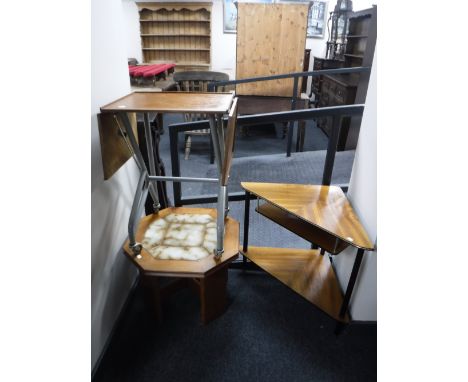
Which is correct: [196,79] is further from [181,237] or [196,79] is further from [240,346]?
[240,346]

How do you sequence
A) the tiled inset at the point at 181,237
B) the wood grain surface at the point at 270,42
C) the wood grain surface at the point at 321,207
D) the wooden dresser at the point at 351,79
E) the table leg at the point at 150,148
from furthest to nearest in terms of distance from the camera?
the wood grain surface at the point at 270,42 → the wooden dresser at the point at 351,79 → the table leg at the point at 150,148 → the tiled inset at the point at 181,237 → the wood grain surface at the point at 321,207

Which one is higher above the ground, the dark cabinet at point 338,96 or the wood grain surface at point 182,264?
the dark cabinet at point 338,96

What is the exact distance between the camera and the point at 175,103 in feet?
4.31

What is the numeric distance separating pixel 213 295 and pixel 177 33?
6917mm

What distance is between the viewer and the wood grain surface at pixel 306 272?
174 cm

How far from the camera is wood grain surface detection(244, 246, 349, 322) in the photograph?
5.72 ft

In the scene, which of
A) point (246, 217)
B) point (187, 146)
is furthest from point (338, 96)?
point (246, 217)

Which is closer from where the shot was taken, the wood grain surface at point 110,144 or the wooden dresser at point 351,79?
the wood grain surface at point 110,144

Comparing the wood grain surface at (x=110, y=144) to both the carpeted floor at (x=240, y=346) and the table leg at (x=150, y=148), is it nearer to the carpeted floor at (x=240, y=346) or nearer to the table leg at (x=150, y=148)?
the table leg at (x=150, y=148)

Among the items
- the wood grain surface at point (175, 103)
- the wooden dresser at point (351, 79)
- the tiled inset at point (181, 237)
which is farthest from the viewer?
the wooden dresser at point (351, 79)

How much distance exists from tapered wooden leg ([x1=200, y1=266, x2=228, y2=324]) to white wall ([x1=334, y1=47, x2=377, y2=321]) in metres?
0.73

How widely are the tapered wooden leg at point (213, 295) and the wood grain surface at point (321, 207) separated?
1.62ft

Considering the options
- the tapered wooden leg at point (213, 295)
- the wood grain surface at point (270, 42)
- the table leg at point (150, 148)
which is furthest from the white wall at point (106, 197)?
the wood grain surface at point (270, 42)

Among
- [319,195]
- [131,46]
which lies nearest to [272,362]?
[319,195]
